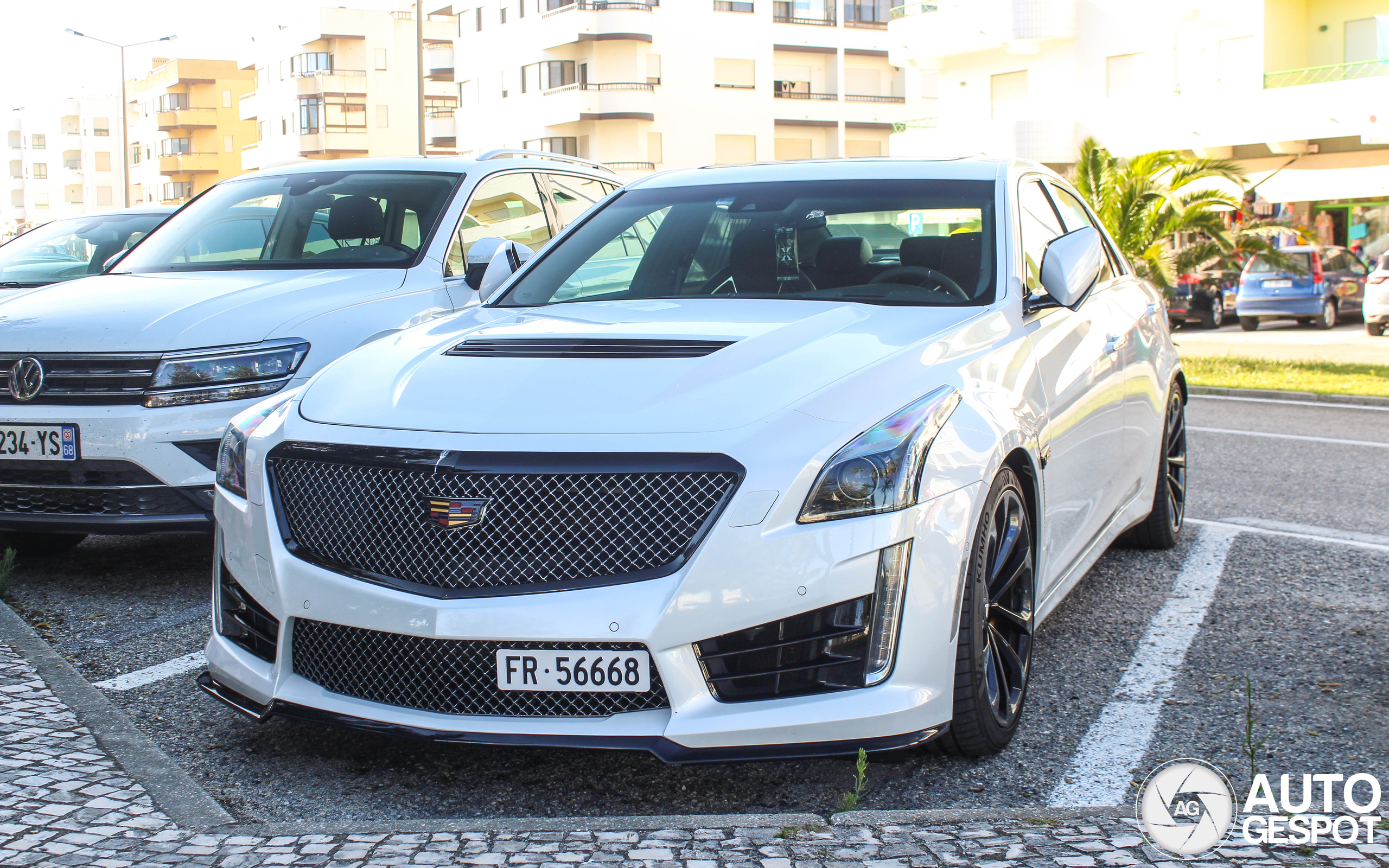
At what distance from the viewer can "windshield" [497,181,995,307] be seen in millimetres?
4383

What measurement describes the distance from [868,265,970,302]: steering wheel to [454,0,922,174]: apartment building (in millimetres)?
52372

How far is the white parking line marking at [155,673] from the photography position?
4.30 meters

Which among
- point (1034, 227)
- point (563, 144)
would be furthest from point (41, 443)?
point (563, 144)

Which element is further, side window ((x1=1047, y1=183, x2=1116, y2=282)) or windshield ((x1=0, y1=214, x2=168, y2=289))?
windshield ((x1=0, y1=214, x2=168, y2=289))

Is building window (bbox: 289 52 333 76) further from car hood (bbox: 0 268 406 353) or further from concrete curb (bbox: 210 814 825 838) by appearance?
concrete curb (bbox: 210 814 825 838)

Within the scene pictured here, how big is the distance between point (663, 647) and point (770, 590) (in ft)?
0.86

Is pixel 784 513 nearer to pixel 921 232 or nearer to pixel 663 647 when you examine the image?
pixel 663 647

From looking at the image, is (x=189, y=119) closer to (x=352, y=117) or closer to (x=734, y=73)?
(x=352, y=117)

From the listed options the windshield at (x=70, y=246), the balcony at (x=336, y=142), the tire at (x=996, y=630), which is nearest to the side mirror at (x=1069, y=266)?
the tire at (x=996, y=630)

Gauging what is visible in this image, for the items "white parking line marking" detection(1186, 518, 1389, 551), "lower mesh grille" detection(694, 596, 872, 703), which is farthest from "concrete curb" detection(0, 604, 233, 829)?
"white parking line marking" detection(1186, 518, 1389, 551)

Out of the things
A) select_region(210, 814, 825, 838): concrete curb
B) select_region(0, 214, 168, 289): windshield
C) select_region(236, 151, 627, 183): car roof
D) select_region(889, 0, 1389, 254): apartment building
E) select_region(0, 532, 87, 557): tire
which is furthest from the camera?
select_region(889, 0, 1389, 254): apartment building

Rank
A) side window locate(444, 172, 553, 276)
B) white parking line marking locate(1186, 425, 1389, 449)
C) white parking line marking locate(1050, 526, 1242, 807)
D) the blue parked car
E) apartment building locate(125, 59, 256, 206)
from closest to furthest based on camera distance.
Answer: white parking line marking locate(1050, 526, 1242, 807) → side window locate(444, 172, 553, 276) → white parking line marking locate(1186, 425, 1389, 449) → the blue parked car → apartment building locate(125, 59, 256, 206)

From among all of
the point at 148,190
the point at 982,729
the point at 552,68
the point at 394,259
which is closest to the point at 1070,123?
the point at 552,68

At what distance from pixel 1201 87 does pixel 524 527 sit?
3507 centimetres
